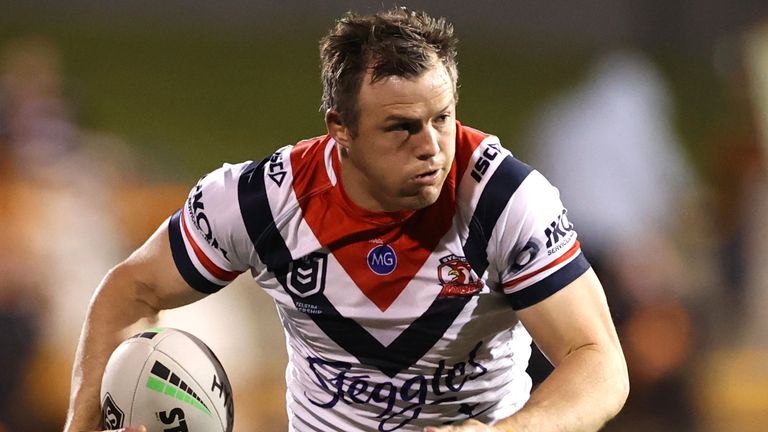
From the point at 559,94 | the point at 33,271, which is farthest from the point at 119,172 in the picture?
the point at 559,94

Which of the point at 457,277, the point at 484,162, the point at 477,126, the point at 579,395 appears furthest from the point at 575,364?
the point at 477,126

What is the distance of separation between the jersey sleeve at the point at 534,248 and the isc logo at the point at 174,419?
0.87m

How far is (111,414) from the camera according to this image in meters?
2.91

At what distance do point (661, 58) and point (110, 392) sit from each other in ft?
16.9

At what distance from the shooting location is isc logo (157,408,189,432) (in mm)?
2846

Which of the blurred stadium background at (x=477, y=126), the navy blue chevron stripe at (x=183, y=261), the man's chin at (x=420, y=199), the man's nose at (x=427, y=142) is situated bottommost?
the blurred stadium background at (x=477, y=126)

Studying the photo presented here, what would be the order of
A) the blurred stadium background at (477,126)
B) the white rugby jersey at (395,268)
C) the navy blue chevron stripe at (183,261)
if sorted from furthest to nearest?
the blurred stadium background at (477,126), the navy blue chevron stripe at (183,261), the white rugby jersey at (395,268)

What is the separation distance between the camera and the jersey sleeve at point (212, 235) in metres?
2.99

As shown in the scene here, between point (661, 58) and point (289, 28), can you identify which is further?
point (661, 58)

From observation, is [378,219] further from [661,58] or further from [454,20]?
[661,58]

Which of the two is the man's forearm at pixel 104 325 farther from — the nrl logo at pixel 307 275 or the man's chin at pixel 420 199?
the man's chin at pixel 420 199

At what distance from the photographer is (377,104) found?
2.65 meters

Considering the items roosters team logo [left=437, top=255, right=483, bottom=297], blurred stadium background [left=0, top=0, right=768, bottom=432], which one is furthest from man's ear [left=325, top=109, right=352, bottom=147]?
blurred stadium background [left=0, top=0, right=768, bottom=432]

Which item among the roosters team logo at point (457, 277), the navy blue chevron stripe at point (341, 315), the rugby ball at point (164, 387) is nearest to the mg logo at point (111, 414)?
the rugby ball at point (164, 387)
